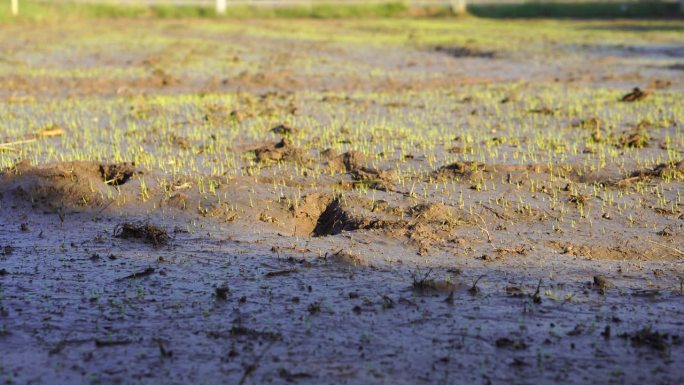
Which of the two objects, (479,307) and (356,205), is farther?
(356,205)

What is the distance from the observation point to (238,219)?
7.97m

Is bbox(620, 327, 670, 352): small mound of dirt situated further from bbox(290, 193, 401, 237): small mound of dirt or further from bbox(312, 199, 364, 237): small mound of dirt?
bbox(312, 199, 364, 237): small mound of dirt

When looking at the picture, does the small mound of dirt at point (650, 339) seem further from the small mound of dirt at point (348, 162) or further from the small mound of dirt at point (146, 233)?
the small mound of dirt at point (348, 162)

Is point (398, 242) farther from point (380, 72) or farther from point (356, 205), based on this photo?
point (380, 72)

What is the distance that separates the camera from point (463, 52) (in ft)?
77.2

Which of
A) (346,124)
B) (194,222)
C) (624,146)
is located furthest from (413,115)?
(194,222)

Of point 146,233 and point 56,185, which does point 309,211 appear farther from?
point 56,185

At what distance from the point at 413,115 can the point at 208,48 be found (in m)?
11.6

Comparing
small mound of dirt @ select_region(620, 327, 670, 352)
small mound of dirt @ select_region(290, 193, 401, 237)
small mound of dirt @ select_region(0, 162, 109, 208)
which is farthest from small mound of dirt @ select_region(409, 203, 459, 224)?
small mound of dirt @ select_region(0, 162, 109, 208)

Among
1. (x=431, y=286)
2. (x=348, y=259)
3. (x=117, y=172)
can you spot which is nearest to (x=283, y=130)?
(x=117, y=172)

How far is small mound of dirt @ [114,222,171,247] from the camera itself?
7.32m

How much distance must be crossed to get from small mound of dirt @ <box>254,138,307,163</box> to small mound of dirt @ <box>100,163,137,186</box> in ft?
4.48

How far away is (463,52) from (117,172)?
50.5ft

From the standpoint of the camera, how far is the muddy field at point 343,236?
5129 millimetres
